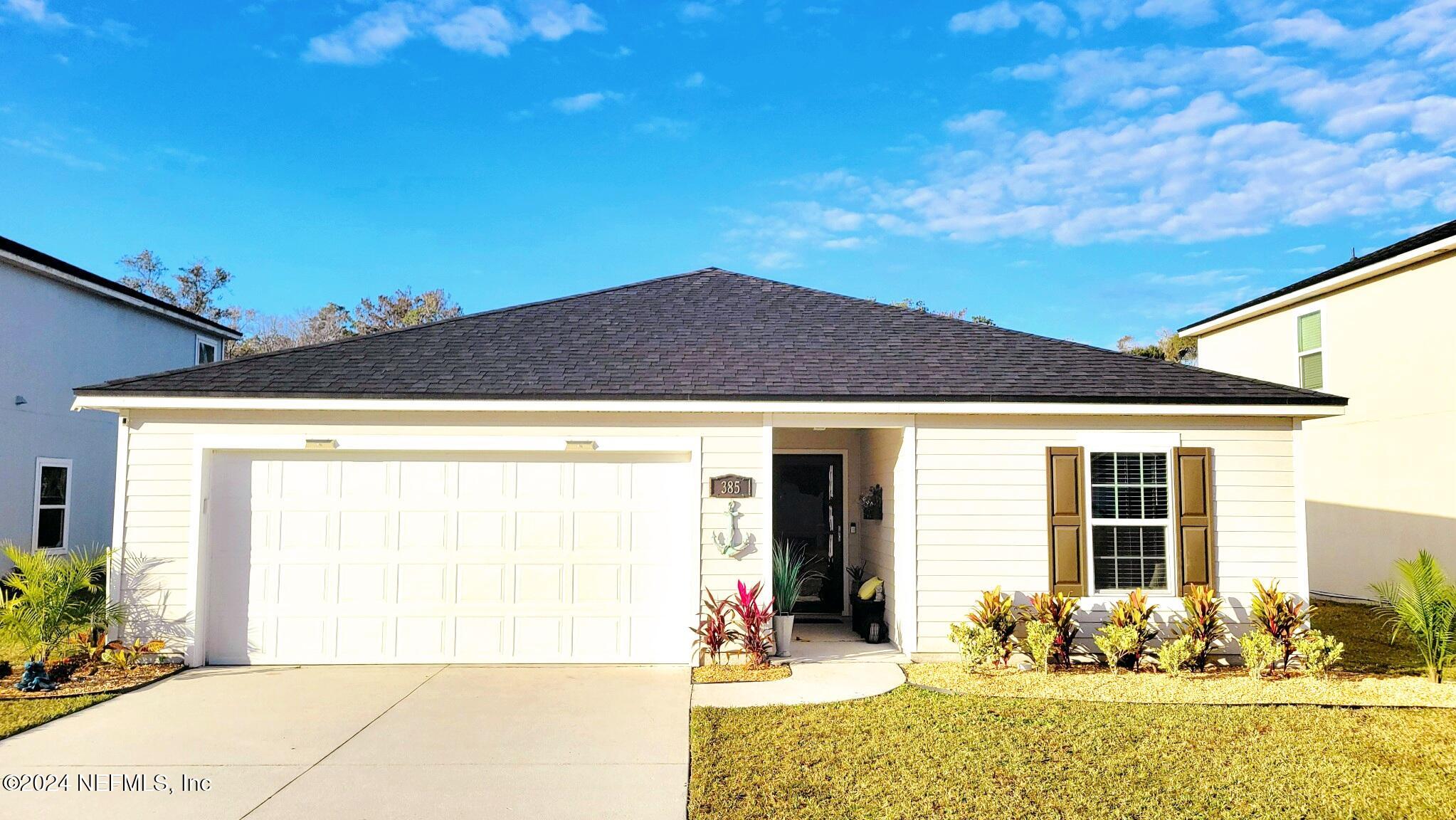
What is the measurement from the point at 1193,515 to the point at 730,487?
455 cm

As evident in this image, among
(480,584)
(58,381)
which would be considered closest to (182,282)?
(58,381)

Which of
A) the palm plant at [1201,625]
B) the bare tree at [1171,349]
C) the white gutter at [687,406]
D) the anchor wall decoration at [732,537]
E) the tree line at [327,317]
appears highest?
the tree line at [327,317]

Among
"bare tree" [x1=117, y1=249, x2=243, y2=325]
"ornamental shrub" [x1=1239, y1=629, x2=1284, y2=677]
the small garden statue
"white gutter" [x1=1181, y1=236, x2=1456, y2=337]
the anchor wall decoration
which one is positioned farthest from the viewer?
"bare tree" [x1=117, y1=249, x2=243, y2=325]

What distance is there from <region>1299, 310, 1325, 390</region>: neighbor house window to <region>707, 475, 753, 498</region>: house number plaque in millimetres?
10521

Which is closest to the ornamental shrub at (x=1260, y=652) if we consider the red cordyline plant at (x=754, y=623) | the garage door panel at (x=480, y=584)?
the red cordyline plant at (x=754, y=623)

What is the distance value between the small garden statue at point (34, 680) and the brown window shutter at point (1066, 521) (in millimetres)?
9030

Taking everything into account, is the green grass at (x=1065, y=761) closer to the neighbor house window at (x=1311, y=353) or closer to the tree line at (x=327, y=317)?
the neighbor house window at (x=1311, y=353)

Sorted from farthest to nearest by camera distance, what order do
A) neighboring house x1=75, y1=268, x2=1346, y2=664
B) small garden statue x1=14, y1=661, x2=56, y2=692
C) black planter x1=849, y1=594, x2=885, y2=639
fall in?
black planter x1=849, y1=594, x2=885, y2=639 → neighboring house x1=75, y1=268, x2=1346, y2=664 → small garden statue x1=14, y1=661, x2=56, y2=692

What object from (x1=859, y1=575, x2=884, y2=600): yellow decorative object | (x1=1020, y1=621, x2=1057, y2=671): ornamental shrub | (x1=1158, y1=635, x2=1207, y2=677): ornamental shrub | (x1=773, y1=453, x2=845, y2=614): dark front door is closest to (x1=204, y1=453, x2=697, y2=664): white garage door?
(x1=859, y1=575, x2=884, y2=600): yellow decorative object

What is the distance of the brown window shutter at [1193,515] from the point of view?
7797 mm

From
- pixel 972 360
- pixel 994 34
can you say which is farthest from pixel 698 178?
pixel 972 360

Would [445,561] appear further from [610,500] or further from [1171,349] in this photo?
[1171,349]

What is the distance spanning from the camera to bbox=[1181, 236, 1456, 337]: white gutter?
34.3 feet

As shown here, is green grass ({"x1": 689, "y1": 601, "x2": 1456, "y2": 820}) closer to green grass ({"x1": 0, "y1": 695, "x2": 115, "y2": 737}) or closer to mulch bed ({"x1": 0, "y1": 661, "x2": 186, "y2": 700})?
green grass ({"x1": 0, "y1": 695, "x2": 115, "y2": 737})
